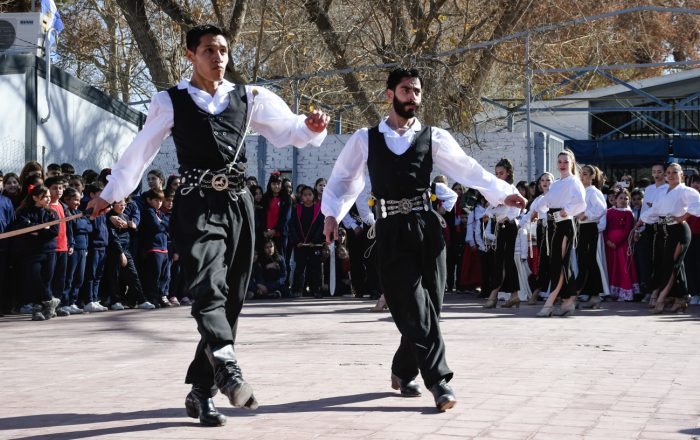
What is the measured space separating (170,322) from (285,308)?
9.68 feet

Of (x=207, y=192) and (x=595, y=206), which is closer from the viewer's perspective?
(x=207, y=192)

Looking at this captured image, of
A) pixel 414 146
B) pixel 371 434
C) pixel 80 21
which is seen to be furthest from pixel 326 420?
pixel 80 21

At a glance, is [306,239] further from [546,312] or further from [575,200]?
[575,200]

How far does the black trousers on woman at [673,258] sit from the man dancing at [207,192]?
405 inches

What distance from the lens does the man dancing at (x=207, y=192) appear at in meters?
6.13

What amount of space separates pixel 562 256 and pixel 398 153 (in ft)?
24.2

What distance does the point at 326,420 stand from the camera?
616 centimetres

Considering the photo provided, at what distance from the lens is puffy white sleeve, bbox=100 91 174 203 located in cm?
636

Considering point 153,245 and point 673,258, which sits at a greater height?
point 153,245

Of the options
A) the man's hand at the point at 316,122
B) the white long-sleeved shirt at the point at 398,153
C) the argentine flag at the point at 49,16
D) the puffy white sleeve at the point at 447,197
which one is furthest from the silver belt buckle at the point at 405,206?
the argentine flag at the point at 49,16

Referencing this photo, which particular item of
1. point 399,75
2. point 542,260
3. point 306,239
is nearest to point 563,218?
point 542,260

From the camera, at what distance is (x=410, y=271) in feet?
23.4

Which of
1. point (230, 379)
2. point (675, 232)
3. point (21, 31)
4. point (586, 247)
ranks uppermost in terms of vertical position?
point (21, 31)

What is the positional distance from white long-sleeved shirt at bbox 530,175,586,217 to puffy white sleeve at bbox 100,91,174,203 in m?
8.26
